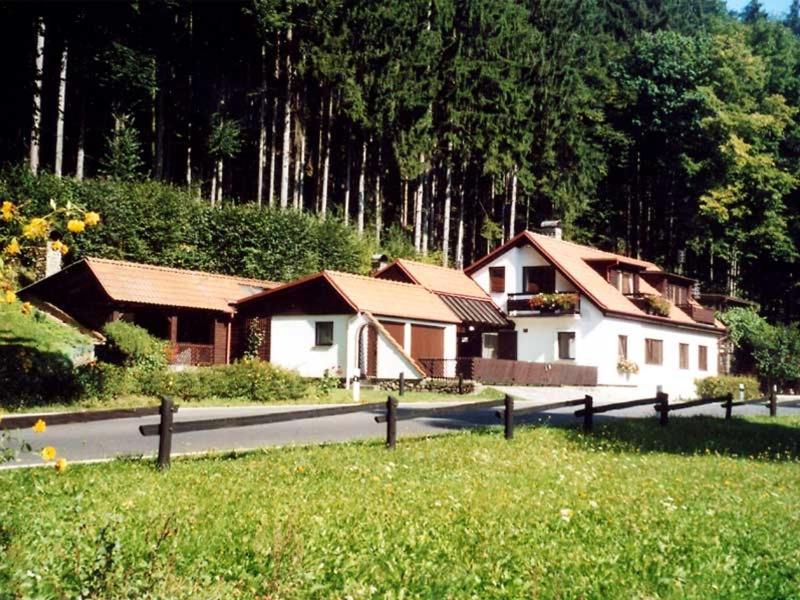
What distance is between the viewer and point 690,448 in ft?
57.6

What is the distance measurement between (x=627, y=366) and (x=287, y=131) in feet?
67.6

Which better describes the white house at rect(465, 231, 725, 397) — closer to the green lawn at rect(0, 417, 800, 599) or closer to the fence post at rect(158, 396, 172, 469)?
the green lawn at rect(0, 417, 800, 599)

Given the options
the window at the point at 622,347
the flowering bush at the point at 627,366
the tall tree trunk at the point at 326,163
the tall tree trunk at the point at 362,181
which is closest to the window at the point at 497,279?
the window at the point at 622,347

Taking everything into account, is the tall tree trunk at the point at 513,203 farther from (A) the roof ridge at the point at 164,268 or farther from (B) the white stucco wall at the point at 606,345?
(A) the roof ridge at the point at 164,268

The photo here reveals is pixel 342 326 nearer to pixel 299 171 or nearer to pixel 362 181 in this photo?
pixel 299 171

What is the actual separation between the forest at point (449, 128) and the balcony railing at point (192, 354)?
485 cm

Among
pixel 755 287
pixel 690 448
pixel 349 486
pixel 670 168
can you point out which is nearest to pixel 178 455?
pixel 349 486

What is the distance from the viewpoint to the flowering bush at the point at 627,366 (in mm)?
44562

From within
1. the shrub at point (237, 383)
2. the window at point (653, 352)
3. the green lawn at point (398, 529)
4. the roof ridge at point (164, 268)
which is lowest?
the green lawn at point (398, 529)

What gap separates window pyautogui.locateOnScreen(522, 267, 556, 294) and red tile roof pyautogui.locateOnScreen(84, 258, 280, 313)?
15.1 meters

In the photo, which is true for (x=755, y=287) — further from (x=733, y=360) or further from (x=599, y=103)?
(x=599, y=103)

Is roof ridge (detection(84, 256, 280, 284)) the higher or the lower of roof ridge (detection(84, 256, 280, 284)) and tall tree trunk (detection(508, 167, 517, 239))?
the lower

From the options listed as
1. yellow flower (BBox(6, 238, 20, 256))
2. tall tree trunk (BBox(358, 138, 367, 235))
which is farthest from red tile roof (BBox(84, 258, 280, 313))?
yellow flower (BBox(6, 238, 20, 256))

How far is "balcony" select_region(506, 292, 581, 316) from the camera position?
146 ft
